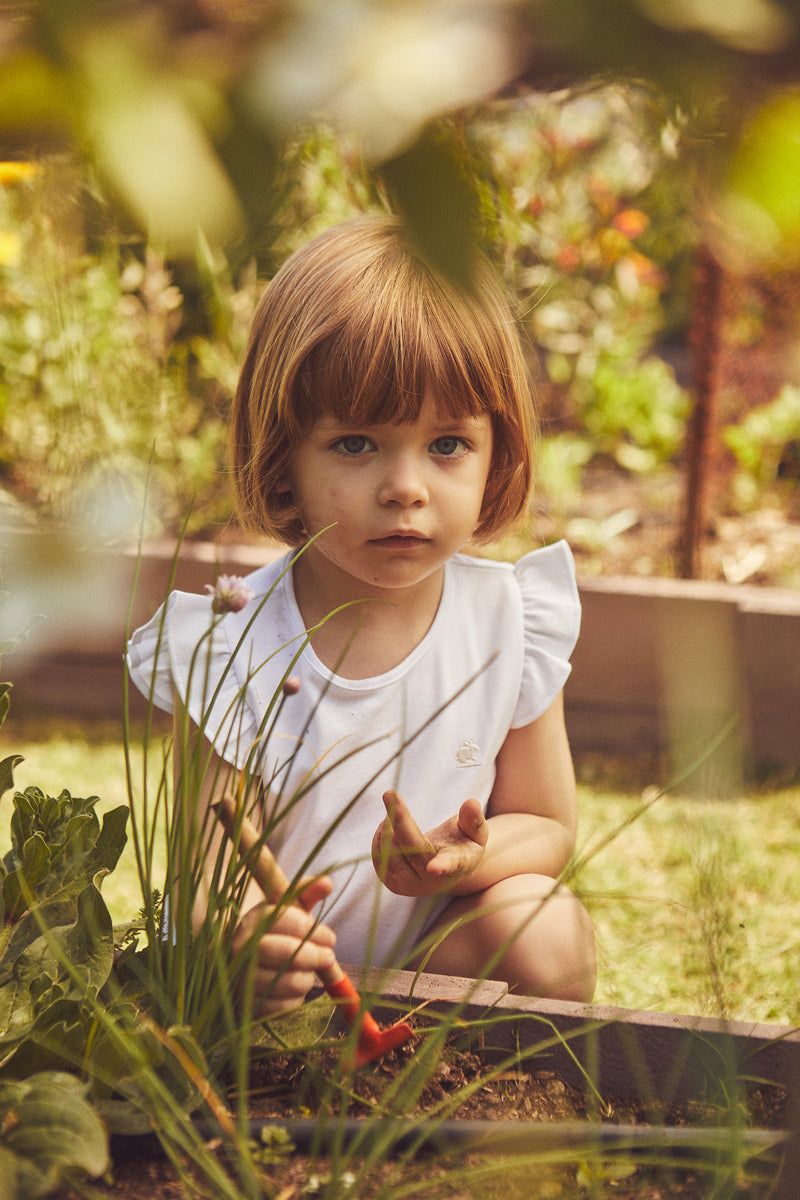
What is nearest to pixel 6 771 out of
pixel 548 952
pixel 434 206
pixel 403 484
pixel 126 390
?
pixel 403 484

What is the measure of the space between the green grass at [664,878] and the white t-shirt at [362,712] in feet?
0.71

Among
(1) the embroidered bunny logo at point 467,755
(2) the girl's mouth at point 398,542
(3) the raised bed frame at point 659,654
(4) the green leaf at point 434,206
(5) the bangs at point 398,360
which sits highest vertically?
(4) the green leaf at point 434,206

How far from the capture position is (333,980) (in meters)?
0.87

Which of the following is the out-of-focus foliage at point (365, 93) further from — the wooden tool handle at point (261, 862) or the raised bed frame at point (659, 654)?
the raised bed frame at point (659, 654)

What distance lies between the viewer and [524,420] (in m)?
1.31

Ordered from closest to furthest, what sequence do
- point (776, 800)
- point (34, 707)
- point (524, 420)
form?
point (524, 420), point (776, 800), point (34, 707)

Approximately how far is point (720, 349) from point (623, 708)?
1056 mm

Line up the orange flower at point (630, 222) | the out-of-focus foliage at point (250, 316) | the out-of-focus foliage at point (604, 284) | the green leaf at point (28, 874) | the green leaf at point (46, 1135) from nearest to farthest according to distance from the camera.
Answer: the green leaf at point (46, 1135)
the green leaf at point (28, 874)
the out-of-focus foliage at point (250, 316)
the out-of-focus foliage at point (604, 284)
the orange flower at point (630, 222)

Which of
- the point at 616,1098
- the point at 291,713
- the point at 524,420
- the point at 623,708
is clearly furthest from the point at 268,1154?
the point at 623,708

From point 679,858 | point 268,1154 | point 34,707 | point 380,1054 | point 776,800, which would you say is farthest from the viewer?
point 34,707

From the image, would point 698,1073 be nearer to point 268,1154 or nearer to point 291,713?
point 268,1154

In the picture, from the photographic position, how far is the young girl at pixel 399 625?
1143 millimetres

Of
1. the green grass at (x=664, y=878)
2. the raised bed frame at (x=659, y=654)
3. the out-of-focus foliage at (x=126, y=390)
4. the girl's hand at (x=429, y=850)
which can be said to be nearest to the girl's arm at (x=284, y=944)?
the girl's hand at (x=429, y=850)

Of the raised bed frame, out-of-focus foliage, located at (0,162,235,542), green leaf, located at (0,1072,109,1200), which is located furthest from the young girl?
out-of-focus foliage, located at (0,162,235,542)
